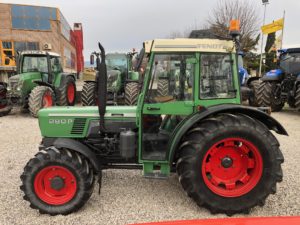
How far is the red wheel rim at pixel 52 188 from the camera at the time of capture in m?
3.06

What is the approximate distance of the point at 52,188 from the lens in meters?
3.10

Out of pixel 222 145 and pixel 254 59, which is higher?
pixel 254 59

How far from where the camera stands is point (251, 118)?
118 inches

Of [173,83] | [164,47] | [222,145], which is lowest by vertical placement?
[222,145]

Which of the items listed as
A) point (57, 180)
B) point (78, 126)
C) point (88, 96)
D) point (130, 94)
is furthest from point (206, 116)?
point (88, 96)

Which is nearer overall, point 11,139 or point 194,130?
point 194,130

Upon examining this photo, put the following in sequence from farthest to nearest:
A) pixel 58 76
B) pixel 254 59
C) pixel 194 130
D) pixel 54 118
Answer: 1. pixel 254 59
2. pixel 58 76
3. pixel 54 118
4. pixel 194 130

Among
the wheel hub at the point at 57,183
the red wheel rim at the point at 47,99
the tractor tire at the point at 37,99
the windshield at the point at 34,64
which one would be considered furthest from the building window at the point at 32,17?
the wheel hub at the point at 57,183

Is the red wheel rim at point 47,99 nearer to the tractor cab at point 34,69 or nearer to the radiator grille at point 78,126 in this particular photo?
the tractor cab at point 34,69

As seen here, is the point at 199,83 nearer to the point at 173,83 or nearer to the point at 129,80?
the point at 173,83

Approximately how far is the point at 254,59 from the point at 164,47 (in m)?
24.9

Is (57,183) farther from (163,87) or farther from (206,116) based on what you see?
(206,116)

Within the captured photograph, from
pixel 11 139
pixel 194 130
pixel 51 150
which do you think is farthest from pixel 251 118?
pixel 11 139

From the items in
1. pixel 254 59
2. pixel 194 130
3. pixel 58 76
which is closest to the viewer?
Answer: pixel 194 130
